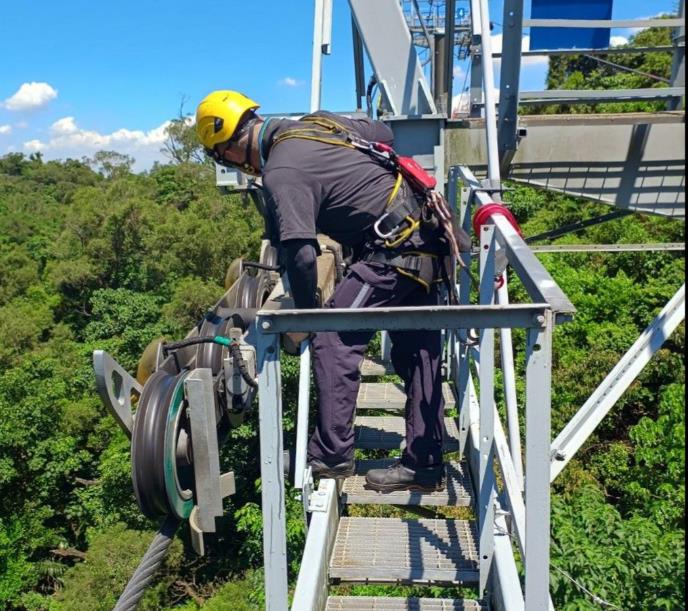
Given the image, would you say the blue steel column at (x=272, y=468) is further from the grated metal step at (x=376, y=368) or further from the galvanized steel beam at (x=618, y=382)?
the grated metal step at (x=376, y=368)

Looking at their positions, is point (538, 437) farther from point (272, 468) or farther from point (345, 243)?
point (345, 243)

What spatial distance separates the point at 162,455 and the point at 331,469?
2.26ft

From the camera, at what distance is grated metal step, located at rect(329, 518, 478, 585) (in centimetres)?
245

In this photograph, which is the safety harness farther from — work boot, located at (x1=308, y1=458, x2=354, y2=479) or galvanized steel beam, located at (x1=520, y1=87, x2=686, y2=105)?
galvanized steel beam, located at (x1=520, y1=87, x2=686, y2=105)

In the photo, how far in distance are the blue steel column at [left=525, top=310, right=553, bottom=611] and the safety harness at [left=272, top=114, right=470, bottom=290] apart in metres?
1.16

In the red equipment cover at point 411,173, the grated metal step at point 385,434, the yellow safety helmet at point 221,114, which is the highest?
the yellow safety helmet at point 221,114

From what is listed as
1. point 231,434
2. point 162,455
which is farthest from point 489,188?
point 231,434

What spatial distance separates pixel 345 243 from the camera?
2.78m

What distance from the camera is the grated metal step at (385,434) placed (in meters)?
3.26

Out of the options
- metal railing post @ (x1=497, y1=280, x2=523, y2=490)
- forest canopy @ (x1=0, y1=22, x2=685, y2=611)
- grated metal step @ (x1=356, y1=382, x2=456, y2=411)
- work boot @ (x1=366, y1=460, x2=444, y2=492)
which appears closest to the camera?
metal railing post @ (x1=497, y1=280, x2=523, y2=490)

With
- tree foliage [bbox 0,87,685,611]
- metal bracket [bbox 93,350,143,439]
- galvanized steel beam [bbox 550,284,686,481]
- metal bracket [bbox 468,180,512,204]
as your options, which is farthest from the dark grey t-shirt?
tree foliage [bbox 0,87,685,611]

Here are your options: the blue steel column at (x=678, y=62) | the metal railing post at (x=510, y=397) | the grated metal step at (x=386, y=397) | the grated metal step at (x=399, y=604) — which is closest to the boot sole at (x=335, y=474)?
the grated metal step at (x=399, y=604)

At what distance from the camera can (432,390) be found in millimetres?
Result: 2814

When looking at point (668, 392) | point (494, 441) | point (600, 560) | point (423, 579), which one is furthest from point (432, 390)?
point (668, 392)
